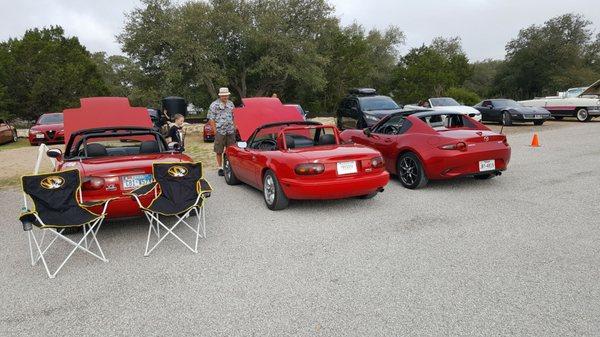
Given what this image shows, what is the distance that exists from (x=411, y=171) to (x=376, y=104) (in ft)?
25.3

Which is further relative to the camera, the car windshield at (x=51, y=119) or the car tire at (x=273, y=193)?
the car windshield at (x=51, y=119)

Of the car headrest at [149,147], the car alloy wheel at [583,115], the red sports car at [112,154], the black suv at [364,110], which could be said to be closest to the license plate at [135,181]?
the red sports car at [112,154]

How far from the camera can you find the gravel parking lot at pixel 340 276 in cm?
288

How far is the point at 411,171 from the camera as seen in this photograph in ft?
23.0

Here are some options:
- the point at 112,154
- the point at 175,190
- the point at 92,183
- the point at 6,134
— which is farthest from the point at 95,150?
the point at 6,134

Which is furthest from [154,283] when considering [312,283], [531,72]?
[531,72]

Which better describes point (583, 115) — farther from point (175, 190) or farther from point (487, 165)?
point (175, 190)

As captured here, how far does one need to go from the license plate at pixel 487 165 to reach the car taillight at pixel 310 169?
2.82m

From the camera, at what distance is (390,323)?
2.83 m

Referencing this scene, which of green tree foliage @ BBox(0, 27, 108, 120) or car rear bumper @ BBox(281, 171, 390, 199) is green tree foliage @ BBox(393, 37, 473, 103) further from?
car rear bumper @ BBox(281, 171, 390, 199)

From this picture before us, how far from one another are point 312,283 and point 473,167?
4.16 meters

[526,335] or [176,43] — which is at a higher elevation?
[176,43]

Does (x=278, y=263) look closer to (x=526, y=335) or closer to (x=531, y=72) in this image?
(x=526, y=335)

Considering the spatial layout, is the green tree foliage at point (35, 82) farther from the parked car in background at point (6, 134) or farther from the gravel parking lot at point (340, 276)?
the gravel parking lot at point (340, 276)
